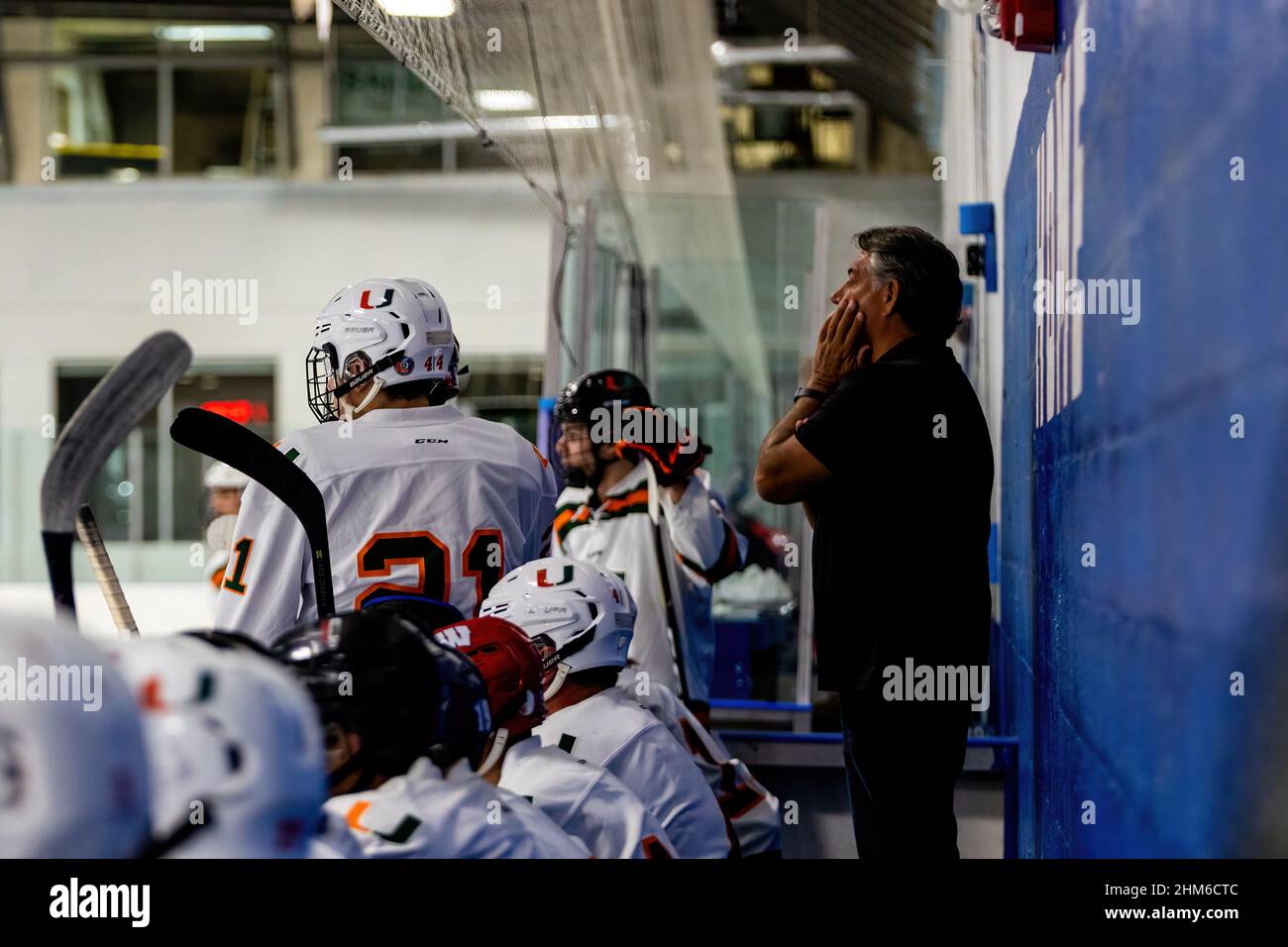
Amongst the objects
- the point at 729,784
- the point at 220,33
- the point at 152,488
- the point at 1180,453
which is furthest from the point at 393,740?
the point at 220,33

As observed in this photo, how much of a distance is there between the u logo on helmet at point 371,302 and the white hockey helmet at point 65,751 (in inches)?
72.5

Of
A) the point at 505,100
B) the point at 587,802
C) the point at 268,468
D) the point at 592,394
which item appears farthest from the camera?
the point at 505,100

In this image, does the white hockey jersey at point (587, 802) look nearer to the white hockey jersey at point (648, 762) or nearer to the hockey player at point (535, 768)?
the hockey player at point (535, 768)

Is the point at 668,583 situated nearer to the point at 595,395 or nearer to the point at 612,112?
the point at 595,395

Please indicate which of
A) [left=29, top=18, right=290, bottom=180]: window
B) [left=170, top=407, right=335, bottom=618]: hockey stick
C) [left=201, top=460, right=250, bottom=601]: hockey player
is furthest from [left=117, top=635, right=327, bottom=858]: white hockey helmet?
[left=29, top=18, right=290, bottom=180]: window

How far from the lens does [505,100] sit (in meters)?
4.36

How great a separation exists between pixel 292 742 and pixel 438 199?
13921 millimetres

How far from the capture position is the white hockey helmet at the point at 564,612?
2.49 metres

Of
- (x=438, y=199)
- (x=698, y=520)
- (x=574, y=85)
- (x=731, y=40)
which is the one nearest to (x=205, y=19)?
(x=438, y=199)

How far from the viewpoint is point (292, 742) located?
0.93m

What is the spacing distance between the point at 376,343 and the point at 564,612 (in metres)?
0.58

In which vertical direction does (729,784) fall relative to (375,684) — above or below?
below

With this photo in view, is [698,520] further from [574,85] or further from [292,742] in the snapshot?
[292,742]

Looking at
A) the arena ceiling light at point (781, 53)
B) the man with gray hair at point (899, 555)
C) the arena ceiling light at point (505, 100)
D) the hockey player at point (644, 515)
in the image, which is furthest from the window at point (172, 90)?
the man with gray hair at point (899, 555)
